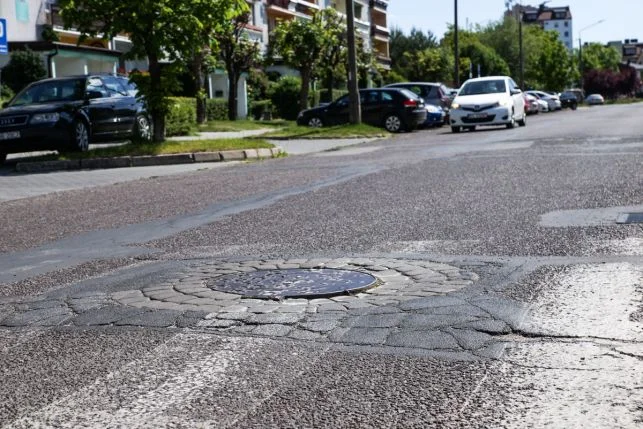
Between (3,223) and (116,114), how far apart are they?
1154 centimetres

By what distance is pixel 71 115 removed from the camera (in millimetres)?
20453

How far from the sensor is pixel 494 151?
60.5 ft

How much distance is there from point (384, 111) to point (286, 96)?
64.5 feet

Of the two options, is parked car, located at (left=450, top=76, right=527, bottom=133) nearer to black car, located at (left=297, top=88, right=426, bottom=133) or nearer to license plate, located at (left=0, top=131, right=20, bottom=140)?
black car, located at (left=297, top=88, right=426, bottom=133)

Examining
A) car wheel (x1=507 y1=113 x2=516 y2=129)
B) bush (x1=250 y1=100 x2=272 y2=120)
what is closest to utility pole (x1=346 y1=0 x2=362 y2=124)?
car wheel (x1=507 y1=113 x2=516 y2=129)

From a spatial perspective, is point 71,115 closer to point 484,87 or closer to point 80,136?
point 80,136

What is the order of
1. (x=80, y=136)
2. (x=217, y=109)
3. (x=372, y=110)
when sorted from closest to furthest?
(x=80, y=136), (x=372, y=110), (x=217, y=109)

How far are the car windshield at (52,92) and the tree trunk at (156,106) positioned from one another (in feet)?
4.92

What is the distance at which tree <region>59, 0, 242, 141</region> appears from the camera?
2048 cm

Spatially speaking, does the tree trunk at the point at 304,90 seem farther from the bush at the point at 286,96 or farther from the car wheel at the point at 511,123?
the car wheel at the point at 511,123

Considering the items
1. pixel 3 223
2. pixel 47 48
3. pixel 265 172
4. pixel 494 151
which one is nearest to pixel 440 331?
pixel 3 223

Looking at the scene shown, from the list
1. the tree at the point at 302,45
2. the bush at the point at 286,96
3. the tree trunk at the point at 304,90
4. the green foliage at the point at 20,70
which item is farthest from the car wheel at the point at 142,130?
the bush at the point at 286,96

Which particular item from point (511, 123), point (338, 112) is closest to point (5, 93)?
point (338, 112)

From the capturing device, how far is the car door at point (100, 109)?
21.4 meters
